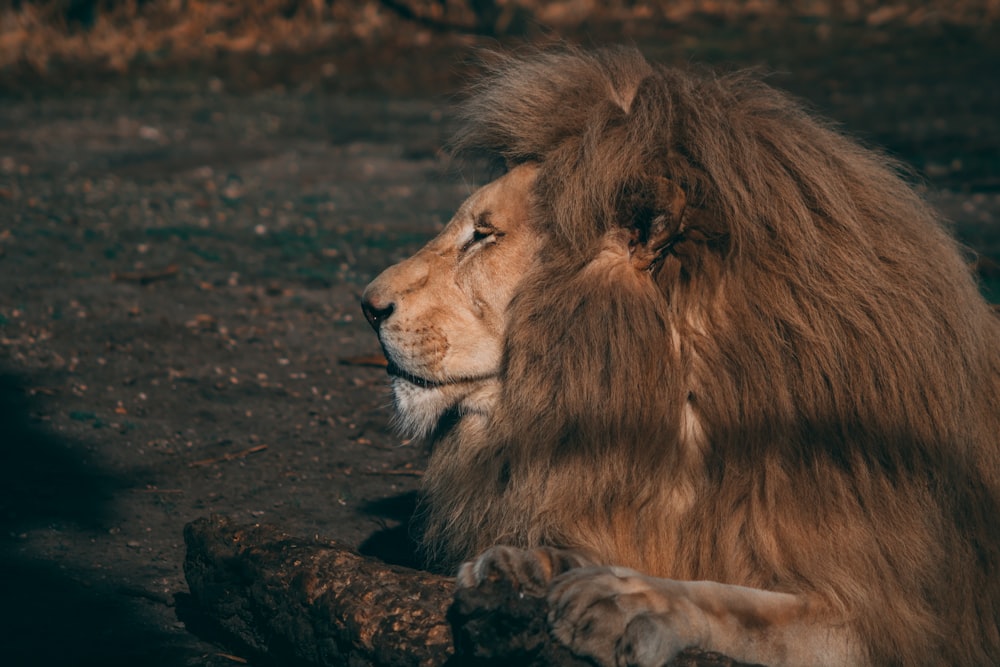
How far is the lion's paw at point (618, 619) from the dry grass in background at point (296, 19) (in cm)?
1169

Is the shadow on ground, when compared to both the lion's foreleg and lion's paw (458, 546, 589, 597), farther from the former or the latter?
the lion's foreleg

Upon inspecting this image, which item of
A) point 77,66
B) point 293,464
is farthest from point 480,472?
point 77,66

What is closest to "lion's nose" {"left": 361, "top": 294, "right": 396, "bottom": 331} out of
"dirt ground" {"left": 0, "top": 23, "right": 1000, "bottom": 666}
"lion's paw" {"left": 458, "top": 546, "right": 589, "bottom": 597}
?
"dirt ground" {"left": 0, "top": 23, "right": 1000, "bottom": 666}

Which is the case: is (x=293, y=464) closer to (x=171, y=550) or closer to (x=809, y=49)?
(x=171, y=550)

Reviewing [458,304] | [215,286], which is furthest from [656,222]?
[215,286]

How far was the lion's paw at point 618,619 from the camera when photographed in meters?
2.07

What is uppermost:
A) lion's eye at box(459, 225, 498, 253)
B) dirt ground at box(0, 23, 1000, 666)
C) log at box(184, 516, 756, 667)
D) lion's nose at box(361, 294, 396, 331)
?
lion's eye at box(459, 225, 498, 253)

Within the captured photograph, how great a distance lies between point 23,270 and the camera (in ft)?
19.4

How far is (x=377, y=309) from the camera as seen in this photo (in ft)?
9.23

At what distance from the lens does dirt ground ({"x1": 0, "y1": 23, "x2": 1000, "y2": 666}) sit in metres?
3.31

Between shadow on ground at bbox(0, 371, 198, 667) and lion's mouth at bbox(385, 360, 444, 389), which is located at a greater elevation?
lion's mouth at bbox(385, 360, 444, 389)

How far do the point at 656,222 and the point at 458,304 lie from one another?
549 millimetres

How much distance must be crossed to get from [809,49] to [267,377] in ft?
29.6

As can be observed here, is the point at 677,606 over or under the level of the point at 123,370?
over
